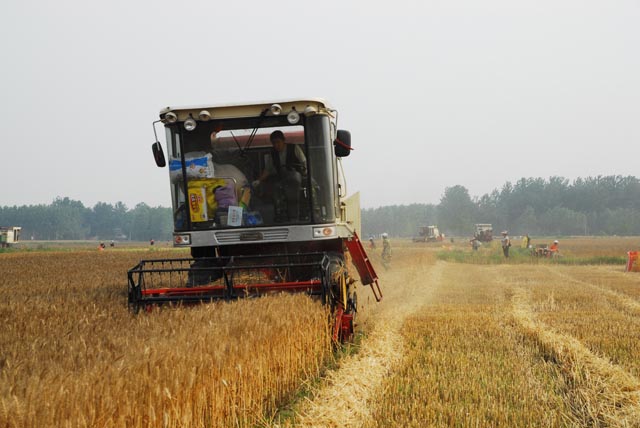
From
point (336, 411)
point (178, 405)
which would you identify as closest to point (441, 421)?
point (336, 411)

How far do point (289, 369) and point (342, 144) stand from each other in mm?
3942

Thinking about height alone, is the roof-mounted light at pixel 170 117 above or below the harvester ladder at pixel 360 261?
above

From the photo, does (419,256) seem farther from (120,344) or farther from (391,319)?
(120,344)

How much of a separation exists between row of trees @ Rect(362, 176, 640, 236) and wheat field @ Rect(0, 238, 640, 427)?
5111 inches

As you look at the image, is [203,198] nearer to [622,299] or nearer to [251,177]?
[251,177]

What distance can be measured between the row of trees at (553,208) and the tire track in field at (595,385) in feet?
426

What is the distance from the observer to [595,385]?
6043mm

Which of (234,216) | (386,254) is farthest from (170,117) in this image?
(386,254)

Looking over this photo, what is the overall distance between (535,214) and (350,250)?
14733 cm

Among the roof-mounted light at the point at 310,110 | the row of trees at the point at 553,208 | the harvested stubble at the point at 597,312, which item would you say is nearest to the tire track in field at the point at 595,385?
the harvested stubble at the point at 597,312

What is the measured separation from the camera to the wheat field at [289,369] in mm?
3645

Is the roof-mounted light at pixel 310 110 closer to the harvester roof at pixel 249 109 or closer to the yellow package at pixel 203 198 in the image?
the harvester roof at pixel 249 109

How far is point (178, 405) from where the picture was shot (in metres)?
3.96

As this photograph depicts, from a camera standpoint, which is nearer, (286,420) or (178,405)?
(178,405)
